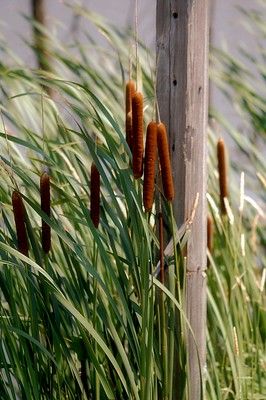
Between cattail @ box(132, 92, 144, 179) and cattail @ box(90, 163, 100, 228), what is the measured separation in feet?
0.24

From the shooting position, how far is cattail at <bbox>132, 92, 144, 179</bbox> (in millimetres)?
1990

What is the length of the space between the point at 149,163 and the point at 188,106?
0.87 ft

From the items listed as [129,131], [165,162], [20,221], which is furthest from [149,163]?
[20,221]

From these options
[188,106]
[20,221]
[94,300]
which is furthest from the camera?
[188,106]

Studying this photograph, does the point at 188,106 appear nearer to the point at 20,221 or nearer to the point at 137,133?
the point at 137,133

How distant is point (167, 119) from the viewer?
2.24 metres

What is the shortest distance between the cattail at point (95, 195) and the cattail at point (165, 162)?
0.40 ft

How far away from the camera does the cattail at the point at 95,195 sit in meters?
2.04

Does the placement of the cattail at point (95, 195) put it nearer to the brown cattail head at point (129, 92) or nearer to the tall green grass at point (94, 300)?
the tall green grass at point (94, 300)

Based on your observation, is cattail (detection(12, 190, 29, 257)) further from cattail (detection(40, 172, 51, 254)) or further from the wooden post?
the wooden post

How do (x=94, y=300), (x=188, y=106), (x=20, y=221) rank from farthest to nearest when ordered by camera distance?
(x=188, y=106) → (x=94, y=300) → (x=20, y=221)

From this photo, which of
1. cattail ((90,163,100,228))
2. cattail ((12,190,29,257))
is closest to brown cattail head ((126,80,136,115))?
cattail ((90,163,100,228))

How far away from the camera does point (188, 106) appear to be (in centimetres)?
222

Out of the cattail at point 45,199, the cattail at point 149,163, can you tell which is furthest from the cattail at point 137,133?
the cattail at point 45,199
